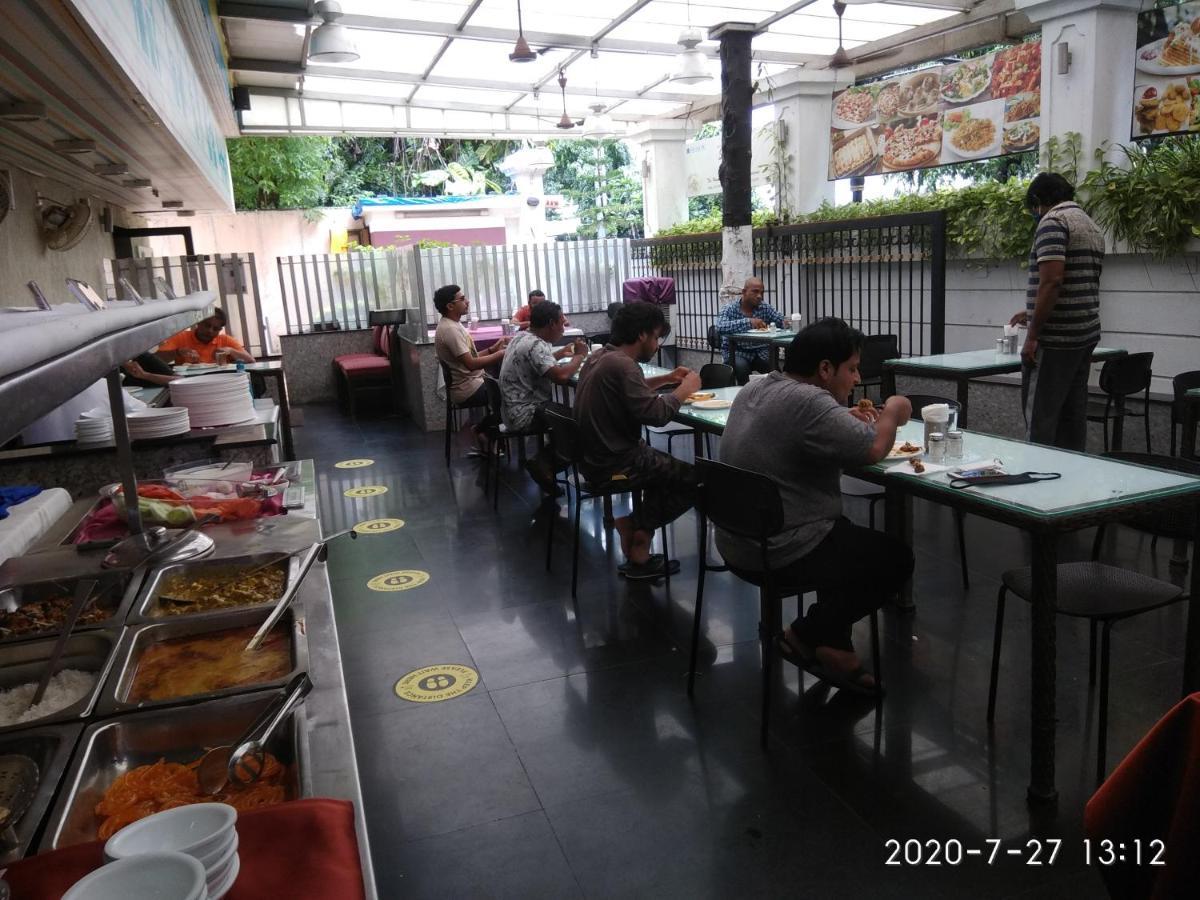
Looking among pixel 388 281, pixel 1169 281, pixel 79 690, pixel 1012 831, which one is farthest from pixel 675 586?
pixel 388 281

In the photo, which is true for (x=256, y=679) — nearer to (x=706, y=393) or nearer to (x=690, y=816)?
(x=690, y=816)

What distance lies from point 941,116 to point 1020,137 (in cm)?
110

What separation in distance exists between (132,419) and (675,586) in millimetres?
2733

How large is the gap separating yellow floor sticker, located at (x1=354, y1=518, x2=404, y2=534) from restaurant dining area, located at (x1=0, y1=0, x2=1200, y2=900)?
10cm

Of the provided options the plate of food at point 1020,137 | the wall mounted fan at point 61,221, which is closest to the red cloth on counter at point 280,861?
the wall mounted fan at point 61,221

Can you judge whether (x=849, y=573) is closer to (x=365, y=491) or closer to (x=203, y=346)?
(x=365, y=491)

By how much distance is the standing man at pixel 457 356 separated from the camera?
24.7 feet

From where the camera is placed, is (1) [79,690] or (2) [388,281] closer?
(1) [79,690]

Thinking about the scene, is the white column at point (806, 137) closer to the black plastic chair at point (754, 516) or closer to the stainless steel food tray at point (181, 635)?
the black plastic chair at point (754, 516)

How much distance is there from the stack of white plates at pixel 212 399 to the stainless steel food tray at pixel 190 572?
185 cm

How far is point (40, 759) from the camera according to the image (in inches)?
65.6

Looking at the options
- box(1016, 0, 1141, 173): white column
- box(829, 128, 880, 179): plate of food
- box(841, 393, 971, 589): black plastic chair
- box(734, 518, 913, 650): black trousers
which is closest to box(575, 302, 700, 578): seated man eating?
box(841, 393, 971, 589): black plastic chair

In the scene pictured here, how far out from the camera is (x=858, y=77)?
1084 cm

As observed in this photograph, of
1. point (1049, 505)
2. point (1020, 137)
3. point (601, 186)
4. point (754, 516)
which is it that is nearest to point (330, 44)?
point (1020, 137)
